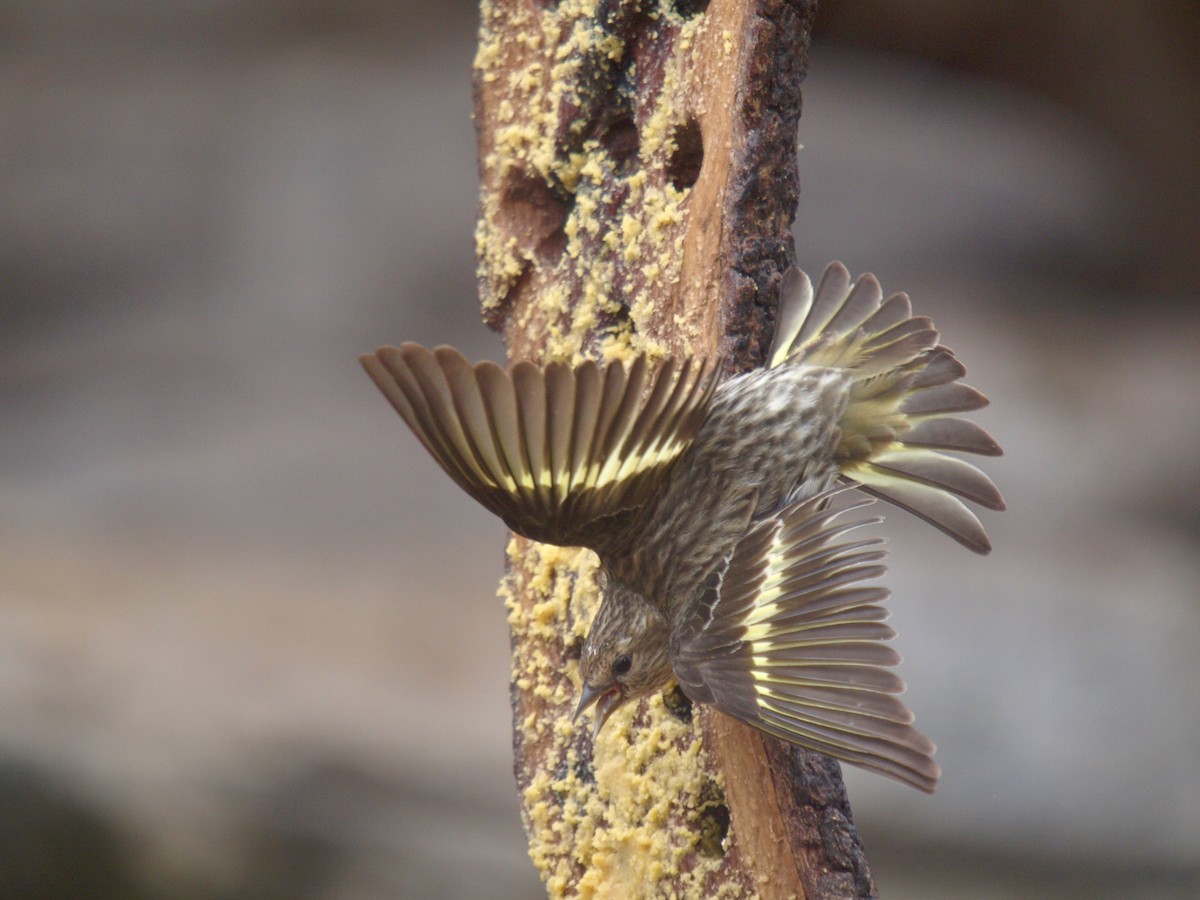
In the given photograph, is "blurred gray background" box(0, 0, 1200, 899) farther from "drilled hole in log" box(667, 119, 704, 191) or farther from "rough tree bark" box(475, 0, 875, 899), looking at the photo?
"drilled hole in log" box(667, 119, 704, 191)

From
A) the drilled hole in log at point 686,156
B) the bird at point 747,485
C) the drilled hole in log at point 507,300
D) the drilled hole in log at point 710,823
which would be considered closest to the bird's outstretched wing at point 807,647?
the bird at point 747,485

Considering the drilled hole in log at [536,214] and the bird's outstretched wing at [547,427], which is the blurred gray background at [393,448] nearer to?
the drilled hole in log at [536,214]

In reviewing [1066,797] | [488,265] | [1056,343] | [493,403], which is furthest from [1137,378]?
[493,403]

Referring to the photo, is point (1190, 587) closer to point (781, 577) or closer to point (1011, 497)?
point (1011, 497)

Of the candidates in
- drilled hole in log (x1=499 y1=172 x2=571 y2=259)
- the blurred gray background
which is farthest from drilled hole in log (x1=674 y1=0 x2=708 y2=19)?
the blurred gray background

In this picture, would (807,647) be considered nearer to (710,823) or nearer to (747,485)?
(747,485)

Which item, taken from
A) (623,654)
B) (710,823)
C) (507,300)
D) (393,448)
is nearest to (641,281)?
(507,300)
